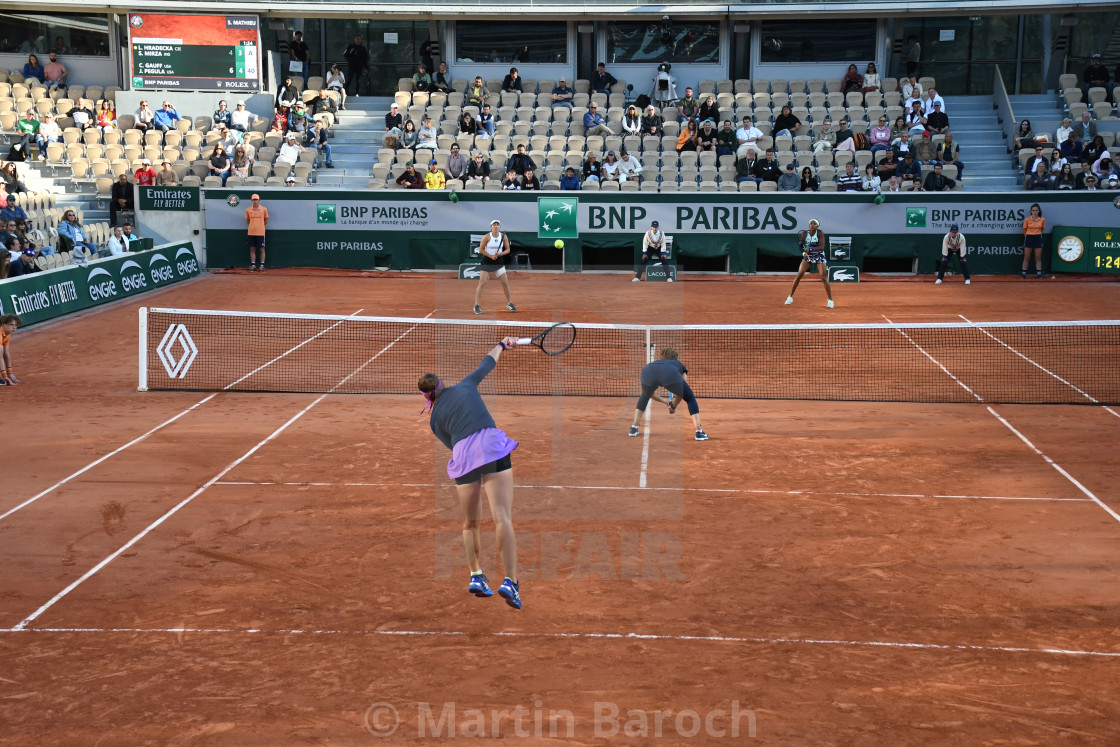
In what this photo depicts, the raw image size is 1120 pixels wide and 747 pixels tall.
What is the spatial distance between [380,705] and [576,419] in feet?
26.3

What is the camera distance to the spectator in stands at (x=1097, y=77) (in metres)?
34.2

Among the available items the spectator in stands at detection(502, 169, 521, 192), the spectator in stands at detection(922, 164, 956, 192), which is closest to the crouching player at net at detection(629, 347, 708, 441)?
the spectator in stands at detection(502, 169, 521, 192)

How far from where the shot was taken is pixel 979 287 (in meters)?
27.8

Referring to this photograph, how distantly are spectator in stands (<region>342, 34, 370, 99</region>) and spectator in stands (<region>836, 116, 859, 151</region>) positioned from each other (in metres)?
15.9

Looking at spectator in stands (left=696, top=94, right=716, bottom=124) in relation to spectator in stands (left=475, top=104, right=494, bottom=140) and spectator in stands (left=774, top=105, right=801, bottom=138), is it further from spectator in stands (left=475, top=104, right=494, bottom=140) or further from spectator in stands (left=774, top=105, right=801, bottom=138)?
spectator in stands (left=475, top=104, right=494, bottom=140)

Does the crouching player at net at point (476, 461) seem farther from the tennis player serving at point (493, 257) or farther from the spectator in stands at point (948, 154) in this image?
the spectator in stands at point (948, 154)

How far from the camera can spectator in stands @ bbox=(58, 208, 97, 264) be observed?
83.5 feet

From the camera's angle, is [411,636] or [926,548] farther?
[926,548]

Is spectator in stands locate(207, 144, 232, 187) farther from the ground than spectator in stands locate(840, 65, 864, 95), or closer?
closer

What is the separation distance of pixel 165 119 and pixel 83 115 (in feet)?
8.15

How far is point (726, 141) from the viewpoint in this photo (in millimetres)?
32594

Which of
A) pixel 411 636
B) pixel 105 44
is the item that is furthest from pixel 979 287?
pixel 105 44

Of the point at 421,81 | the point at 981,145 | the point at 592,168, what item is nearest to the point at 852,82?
the point at 981,145

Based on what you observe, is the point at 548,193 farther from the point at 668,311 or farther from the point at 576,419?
the point at 576,419
